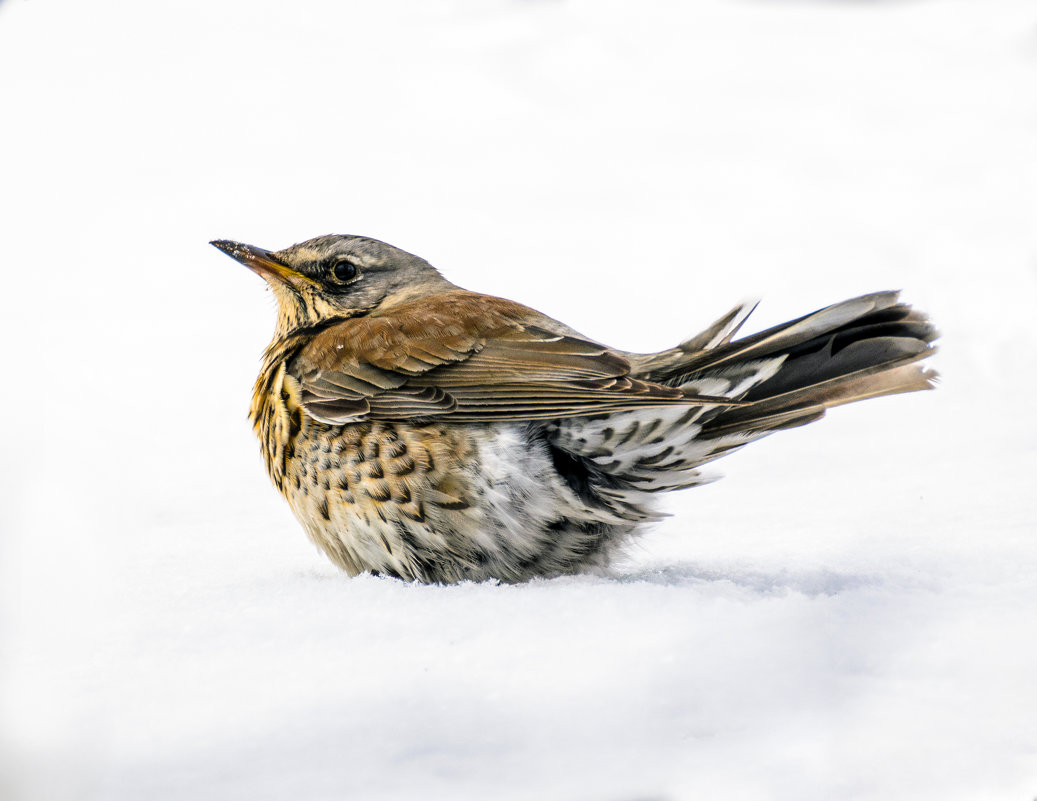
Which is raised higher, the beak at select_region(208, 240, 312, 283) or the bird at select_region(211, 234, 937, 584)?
the beak at select_region(208, 240, 312, 283)

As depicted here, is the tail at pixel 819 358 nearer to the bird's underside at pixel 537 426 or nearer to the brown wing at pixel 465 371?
the bird's underside at pixel 537 426

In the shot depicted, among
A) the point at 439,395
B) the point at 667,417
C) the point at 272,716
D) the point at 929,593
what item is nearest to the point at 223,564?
the point at 439,395

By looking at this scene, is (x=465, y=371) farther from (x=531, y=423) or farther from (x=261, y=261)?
(x=261, y=261)

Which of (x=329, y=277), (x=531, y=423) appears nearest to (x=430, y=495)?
(x=531, y=423)

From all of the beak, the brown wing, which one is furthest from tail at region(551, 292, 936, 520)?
the beak

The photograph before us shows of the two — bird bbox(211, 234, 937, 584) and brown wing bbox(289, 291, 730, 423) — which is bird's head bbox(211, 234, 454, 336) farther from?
bird bbox(211, 234, 937, 584)

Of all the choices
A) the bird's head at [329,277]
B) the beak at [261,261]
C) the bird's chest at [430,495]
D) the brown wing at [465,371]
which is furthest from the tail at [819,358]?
Result: the beak at [261,261]

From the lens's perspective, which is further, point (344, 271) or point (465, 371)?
point (344, 271)
